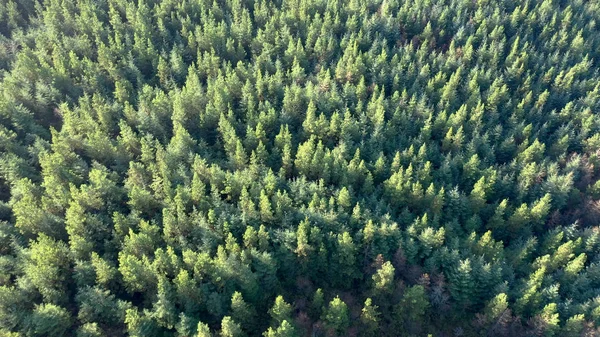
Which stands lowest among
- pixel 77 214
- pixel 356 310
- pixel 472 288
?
pixel 356 310

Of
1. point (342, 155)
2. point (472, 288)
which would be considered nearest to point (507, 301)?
point (472, 288)

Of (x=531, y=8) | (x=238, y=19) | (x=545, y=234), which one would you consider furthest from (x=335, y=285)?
(x=531, y=8)

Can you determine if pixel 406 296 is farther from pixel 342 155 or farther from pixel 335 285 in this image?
pixel 342 155

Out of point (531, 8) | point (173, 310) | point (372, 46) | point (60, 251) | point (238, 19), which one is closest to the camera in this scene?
point (173, 310)

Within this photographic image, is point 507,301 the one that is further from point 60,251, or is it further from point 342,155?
point 60,251

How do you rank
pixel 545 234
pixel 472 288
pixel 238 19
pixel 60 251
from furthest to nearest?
pixel 238 19, pixel 545 234, pixel 472 288, pixel 60 251

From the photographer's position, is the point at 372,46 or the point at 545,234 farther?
the point at 372,46

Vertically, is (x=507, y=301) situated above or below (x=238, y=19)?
below
